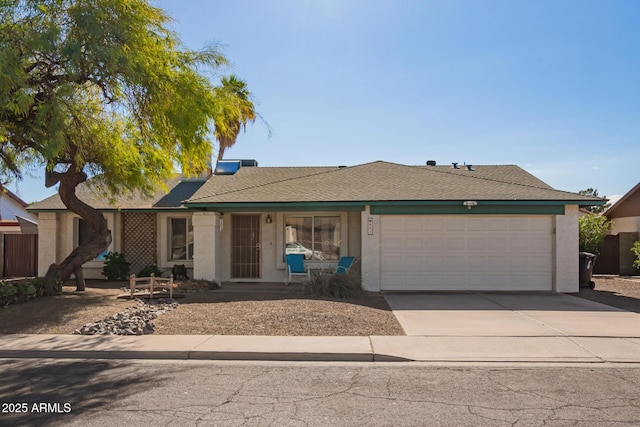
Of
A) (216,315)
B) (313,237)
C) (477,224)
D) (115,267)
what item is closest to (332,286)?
(216,315)

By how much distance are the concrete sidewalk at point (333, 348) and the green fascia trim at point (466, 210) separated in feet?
20.6

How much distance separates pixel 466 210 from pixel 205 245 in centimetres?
776

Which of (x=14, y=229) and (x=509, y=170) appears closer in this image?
(x=509, y=170)

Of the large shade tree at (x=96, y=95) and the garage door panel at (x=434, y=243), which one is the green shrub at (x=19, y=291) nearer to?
the large shade tree at (x=96, y=95)

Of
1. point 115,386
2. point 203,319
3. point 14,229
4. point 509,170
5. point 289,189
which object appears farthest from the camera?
point 14,229

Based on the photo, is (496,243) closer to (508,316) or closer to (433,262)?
(433,262)

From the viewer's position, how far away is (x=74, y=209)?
14.4 m

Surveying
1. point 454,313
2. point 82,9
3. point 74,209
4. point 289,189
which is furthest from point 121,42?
point 454,313

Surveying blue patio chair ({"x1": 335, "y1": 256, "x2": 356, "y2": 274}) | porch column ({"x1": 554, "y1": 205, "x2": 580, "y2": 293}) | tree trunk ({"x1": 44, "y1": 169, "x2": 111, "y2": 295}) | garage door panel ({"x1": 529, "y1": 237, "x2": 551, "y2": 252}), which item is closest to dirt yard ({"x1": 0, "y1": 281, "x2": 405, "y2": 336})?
tree trunk ({"x1": 44, "y1": 169, "x2": 111, "y2": 295})

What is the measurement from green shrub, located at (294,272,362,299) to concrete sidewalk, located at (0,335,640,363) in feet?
13.9

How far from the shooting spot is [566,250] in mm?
14734

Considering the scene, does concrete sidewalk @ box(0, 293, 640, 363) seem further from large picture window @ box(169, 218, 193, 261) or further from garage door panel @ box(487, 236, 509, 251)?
large picture window @ box(169, 218, 193, 261)

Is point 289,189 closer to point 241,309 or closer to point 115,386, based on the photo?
point 241,309

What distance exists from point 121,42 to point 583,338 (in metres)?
10.5
